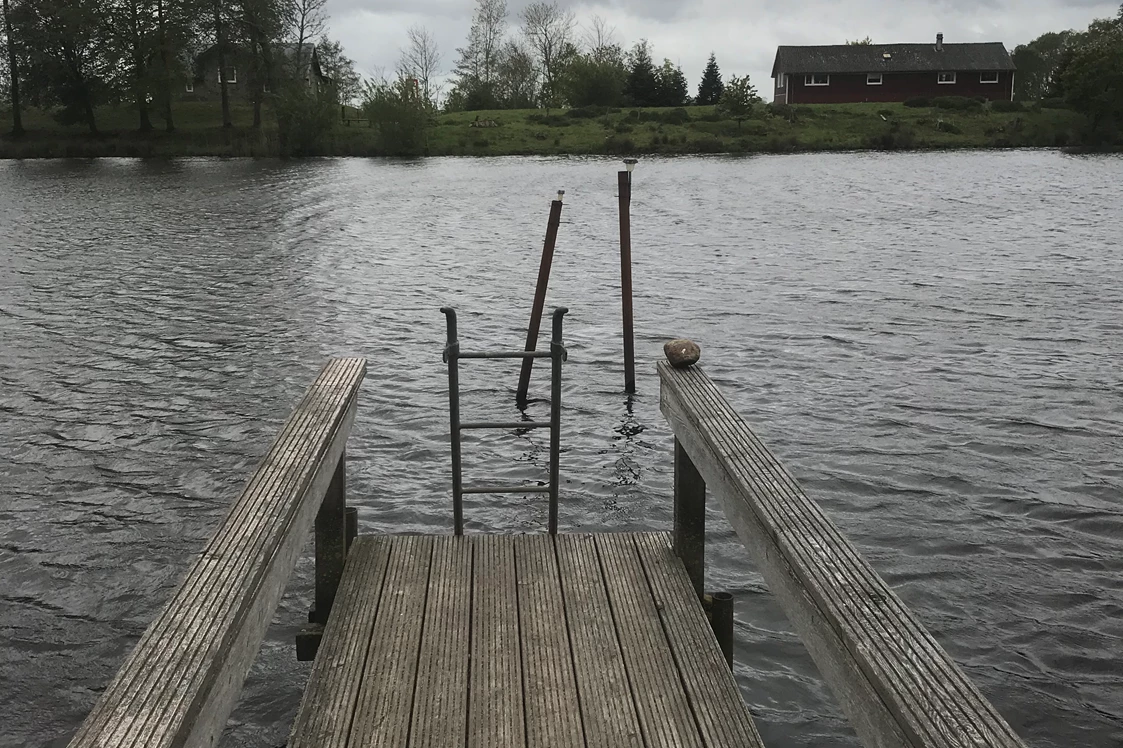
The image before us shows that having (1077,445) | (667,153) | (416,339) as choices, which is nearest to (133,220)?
(416,339)

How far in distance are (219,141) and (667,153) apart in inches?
1067

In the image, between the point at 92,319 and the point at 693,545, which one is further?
the point at 92,319

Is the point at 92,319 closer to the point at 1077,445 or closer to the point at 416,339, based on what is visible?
the point at 416,339

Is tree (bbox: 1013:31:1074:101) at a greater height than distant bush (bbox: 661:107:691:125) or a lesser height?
greater

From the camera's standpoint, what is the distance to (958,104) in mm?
76812

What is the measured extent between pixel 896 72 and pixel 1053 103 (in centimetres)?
1884

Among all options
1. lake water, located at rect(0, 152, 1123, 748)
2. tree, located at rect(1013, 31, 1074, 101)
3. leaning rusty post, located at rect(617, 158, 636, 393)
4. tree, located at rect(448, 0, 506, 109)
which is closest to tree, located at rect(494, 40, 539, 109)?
tree, located at rect(448, 0, 506, 109)

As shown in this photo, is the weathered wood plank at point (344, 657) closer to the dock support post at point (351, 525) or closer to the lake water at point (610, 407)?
the dock support post at point (351, 525)

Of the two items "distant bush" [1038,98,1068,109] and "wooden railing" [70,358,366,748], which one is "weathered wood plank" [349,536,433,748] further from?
"distant bush" [1038,98,1068,109]

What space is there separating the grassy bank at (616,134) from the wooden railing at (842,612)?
6021 cm

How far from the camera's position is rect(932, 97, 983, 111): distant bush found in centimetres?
7619

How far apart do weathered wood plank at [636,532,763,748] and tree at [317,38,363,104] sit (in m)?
70.7

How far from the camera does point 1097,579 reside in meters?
7.99

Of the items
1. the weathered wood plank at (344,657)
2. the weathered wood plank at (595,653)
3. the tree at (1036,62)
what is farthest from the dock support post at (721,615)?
the tree at (1036,62)
